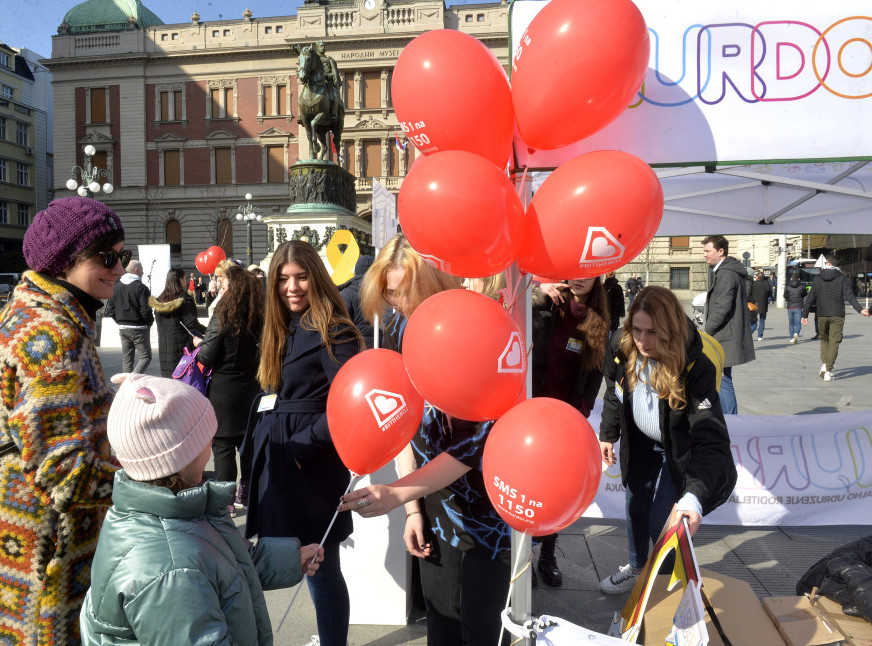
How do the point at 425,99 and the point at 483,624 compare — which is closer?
the point at 425,99

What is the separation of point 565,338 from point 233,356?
2.12m

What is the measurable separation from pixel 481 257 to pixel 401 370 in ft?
1.55

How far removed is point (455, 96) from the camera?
1680 mm

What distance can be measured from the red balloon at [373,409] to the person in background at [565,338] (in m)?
1.59

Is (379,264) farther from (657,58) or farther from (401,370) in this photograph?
(657,58)

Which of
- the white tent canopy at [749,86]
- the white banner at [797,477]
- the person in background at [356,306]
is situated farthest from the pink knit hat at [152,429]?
the white banner at [797,477]

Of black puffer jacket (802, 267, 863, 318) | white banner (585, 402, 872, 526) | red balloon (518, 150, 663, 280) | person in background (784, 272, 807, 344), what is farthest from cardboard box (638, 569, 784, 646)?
person in background (784, 272, 807, 344)

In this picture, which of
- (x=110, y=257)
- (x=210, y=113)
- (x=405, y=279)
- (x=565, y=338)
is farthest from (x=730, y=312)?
(x=210, y=113)

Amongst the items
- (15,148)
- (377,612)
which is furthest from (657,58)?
(15,148)

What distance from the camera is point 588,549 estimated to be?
380 centimetres

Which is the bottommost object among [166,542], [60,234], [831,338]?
[831,338]

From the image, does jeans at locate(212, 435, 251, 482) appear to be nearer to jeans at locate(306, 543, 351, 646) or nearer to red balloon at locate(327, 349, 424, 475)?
jeans at locate(306, 543, 351, 646)

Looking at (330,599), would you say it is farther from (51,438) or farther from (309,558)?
(51,438)

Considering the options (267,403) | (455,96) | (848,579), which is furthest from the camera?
(267,403)
